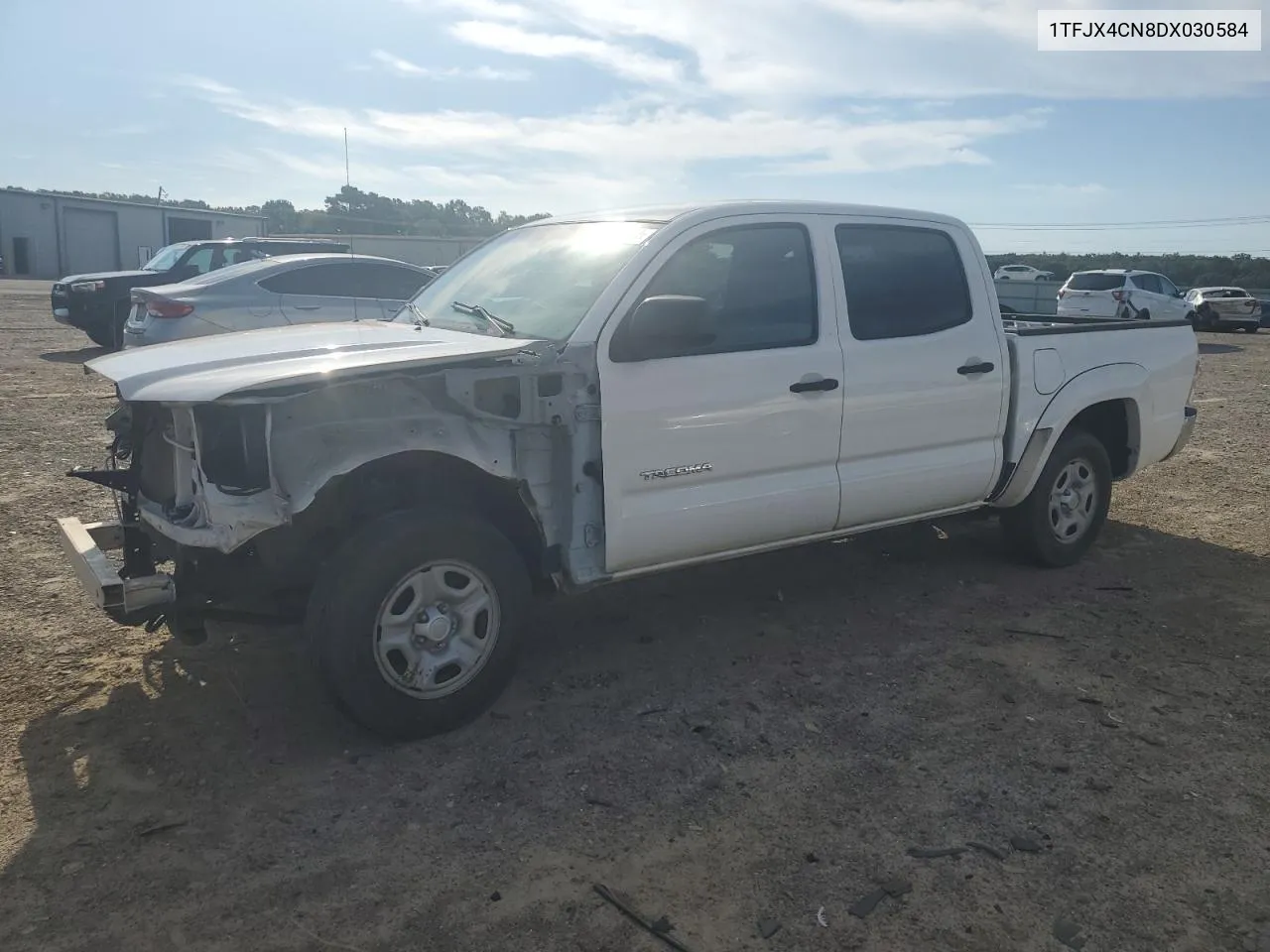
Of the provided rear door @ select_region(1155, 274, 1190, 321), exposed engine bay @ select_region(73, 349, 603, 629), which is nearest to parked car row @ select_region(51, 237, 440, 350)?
exposed engine bay @ select_region(73, 349, 603, 629)

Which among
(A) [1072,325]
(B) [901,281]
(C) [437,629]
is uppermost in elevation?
(B) [901,281]

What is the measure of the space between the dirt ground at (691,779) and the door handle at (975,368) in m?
1.24

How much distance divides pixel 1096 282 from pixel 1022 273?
71.7 ft

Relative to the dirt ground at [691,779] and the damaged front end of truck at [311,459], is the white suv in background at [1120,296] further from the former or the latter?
the damaged front end of truck at [311,459]

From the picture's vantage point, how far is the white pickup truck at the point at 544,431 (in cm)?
355

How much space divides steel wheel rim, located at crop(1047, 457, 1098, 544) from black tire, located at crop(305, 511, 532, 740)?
351cm

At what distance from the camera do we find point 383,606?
3.59m

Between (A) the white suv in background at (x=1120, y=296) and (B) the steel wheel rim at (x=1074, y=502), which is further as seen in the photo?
(A) the white suv in background at (x=1120, y=296)

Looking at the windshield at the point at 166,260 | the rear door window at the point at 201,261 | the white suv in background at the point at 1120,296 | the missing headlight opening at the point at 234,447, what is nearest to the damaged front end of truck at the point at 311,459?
the missing headlight opening at the point at 234,447

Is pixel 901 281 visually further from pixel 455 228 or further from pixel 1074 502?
pixel 455 228

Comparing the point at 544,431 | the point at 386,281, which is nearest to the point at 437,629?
the point at 544,431

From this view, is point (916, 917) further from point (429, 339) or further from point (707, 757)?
point (429, 339)

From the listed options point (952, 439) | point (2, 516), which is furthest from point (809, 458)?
point (2, 516)

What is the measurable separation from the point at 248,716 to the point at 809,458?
2607mm
